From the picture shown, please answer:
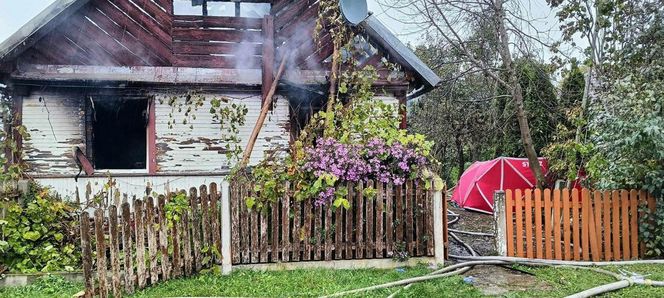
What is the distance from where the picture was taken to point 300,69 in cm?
902

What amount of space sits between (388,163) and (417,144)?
0.48 meters

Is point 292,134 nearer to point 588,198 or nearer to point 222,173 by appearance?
point 222,173

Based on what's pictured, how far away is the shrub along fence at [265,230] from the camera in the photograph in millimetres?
5383

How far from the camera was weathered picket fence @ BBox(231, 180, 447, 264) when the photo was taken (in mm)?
6055

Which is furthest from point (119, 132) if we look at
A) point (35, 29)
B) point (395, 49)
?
point (395, 49)

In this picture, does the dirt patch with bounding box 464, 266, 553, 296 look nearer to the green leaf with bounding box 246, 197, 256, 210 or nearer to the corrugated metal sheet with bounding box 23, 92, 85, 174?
the green leaf with bounding box 246, 197, 256, 210

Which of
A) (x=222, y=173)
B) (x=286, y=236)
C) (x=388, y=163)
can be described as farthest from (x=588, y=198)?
(x=222, y=173)

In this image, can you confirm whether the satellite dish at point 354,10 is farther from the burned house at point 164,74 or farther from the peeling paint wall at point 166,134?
the peeling paint wall at point 166,134

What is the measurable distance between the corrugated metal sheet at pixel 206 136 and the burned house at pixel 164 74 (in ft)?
0.06

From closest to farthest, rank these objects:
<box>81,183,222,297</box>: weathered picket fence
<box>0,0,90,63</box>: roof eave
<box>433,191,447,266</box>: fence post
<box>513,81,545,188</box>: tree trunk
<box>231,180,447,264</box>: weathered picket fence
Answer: <box>81,183,222,297</box>: weathered picket fence, <box>231,180,447,264</box>: weathered picket fence, <box>433,191,447,266</box>: fence post, <box>0,0,90,63</box>: roof eave, <box>513,81,545,188</box>: tree trunk

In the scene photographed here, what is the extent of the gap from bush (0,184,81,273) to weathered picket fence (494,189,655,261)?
564cm

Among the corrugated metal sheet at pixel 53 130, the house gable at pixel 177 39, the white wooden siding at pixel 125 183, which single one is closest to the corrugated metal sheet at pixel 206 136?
the white wooden siding at pixel 125 183

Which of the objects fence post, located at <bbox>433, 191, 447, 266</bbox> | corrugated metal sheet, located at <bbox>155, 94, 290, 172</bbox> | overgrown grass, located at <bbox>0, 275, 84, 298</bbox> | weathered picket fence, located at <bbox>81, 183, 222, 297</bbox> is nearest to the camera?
weathered picket fence, located at <bbox>81, 183, 222, 297</bbox>

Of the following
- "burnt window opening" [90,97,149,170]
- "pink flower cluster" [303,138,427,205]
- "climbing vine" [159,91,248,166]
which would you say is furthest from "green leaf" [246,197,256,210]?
"burnt window opening" [90,97,149,170]
